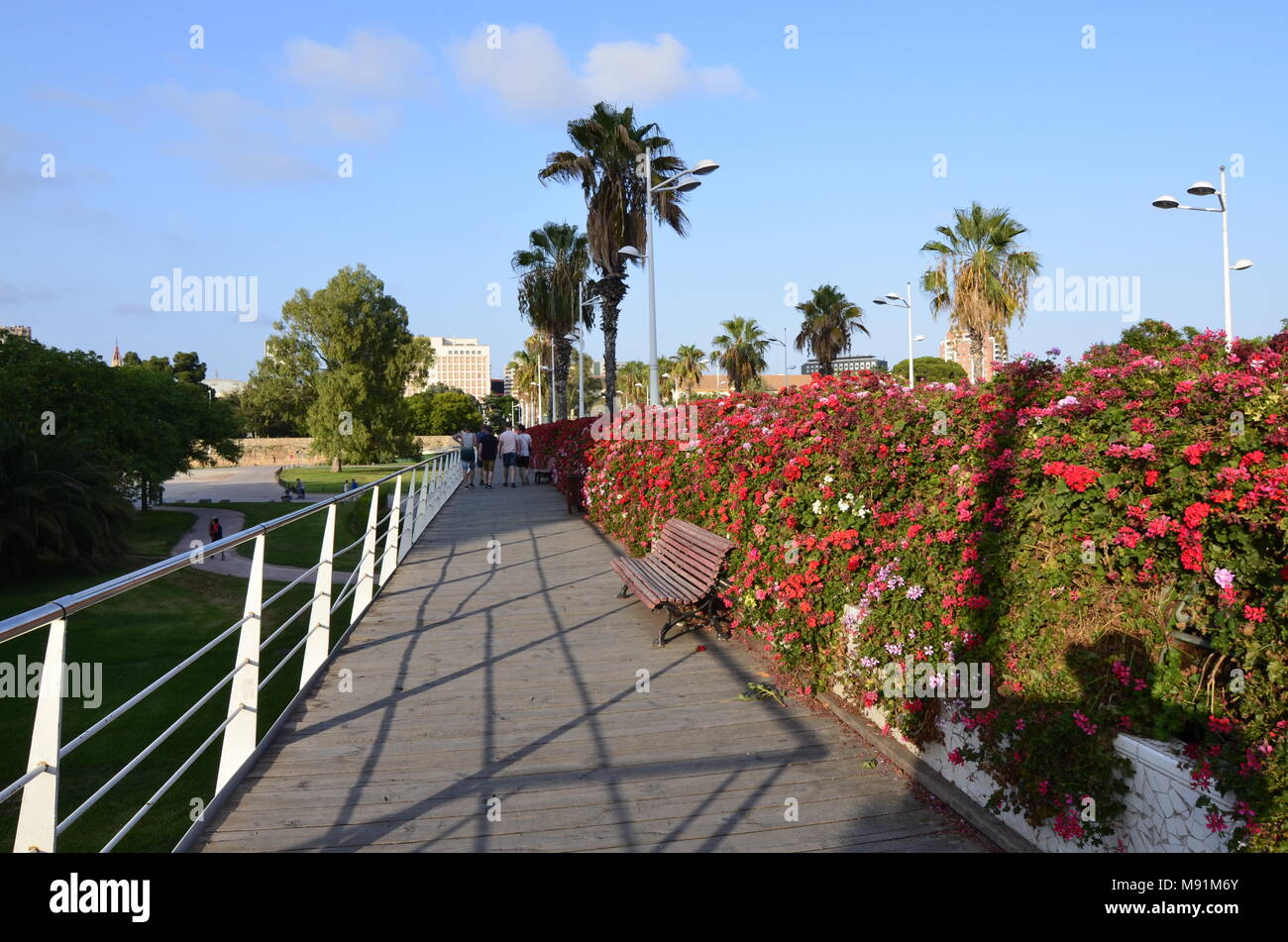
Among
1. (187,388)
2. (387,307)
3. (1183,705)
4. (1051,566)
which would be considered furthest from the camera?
(387,307)

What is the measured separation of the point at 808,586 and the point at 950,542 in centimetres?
117

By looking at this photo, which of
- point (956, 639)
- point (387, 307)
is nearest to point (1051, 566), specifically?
point (956, 639)

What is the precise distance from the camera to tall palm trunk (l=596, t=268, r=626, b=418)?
2480cm

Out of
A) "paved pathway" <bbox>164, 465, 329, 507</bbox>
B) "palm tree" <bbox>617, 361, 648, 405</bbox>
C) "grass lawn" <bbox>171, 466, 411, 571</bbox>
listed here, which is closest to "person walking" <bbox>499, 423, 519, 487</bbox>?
"grass lawn" <bbox>171, 466, 411, 571</bbox>

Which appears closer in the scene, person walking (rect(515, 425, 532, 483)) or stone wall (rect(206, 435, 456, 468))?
person walking (rect(515, 425, 532, 483))

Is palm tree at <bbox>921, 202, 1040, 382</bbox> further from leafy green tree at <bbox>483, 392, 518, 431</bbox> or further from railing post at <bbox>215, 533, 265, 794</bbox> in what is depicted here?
leafy green tree at <bbox>483, 392, 518, 431</bbox>

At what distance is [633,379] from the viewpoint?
340 ft

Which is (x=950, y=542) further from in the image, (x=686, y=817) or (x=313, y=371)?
(x=313, y=371)

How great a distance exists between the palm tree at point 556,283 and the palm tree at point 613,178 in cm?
1109

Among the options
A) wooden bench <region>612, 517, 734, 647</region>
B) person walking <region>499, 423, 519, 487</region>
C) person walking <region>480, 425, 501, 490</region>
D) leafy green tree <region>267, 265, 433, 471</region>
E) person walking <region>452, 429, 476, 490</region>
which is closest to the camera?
wooden bench <region>612, 517, 734, 647</region>

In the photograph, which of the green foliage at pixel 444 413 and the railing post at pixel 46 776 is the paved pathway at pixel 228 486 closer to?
the green foliage at pixel 444 413

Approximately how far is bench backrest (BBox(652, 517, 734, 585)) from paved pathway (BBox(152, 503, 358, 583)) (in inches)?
297
